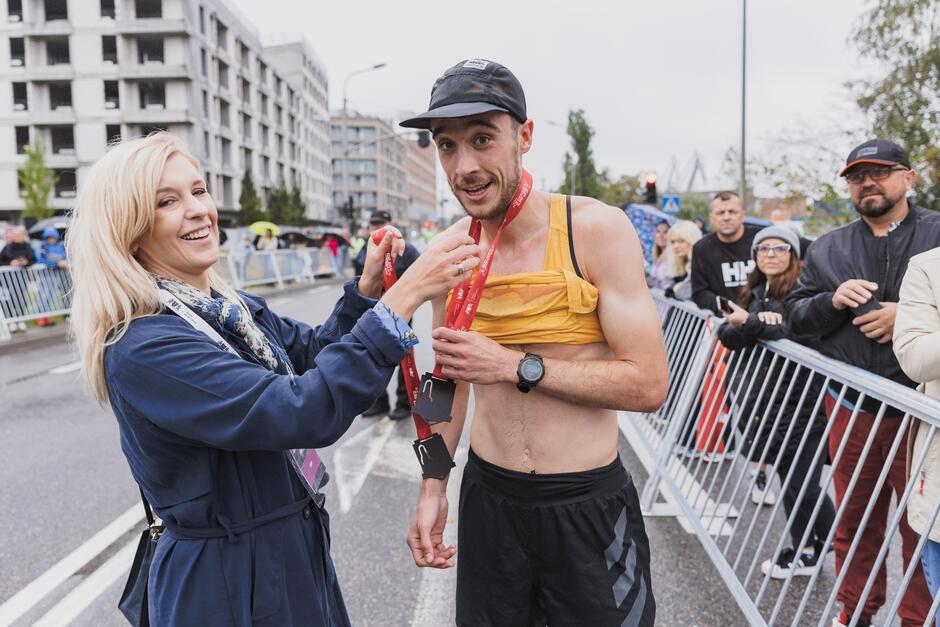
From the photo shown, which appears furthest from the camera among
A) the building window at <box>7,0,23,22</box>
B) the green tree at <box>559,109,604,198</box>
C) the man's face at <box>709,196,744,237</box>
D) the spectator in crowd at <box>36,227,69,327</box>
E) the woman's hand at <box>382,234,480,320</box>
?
the green tree at <box>559,109,604,198</box>

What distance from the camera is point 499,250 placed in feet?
6.79

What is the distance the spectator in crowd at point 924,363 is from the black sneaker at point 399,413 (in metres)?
Result: 4.60

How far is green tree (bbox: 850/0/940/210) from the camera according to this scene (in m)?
15.4

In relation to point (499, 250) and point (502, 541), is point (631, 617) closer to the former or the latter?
point (502, 541)

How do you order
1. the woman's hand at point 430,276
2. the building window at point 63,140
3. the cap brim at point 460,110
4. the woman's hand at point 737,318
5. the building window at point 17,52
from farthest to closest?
the building window at point 63,140 → the building window at point 17,52 → the woman's hand at point 737,318 → the cap brim at point 460,110 → the woman's hand at point 430,276

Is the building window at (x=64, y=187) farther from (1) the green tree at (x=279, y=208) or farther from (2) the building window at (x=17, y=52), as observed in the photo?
→ (1) the green tree at (x=279, y=208)

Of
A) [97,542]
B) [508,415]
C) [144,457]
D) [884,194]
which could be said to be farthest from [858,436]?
[97,542]

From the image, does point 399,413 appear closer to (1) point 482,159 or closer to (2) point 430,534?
(2) point 430,534

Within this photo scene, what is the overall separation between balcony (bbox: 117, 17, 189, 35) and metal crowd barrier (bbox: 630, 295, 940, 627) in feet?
162

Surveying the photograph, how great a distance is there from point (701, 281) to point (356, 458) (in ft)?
10.1

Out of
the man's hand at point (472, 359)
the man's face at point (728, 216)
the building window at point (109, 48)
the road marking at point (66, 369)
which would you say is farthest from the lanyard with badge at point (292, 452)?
the building window at point (109, 48)

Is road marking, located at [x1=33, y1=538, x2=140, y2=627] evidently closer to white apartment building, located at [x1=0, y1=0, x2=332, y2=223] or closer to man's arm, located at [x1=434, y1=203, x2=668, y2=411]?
man's arm, located at [x1=434, y1=203, x2=668, y2=411]

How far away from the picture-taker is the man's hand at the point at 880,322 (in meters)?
2.75

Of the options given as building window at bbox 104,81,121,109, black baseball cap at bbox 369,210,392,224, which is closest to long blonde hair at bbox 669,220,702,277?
black baseball cap at bbox 369,210,392,224
